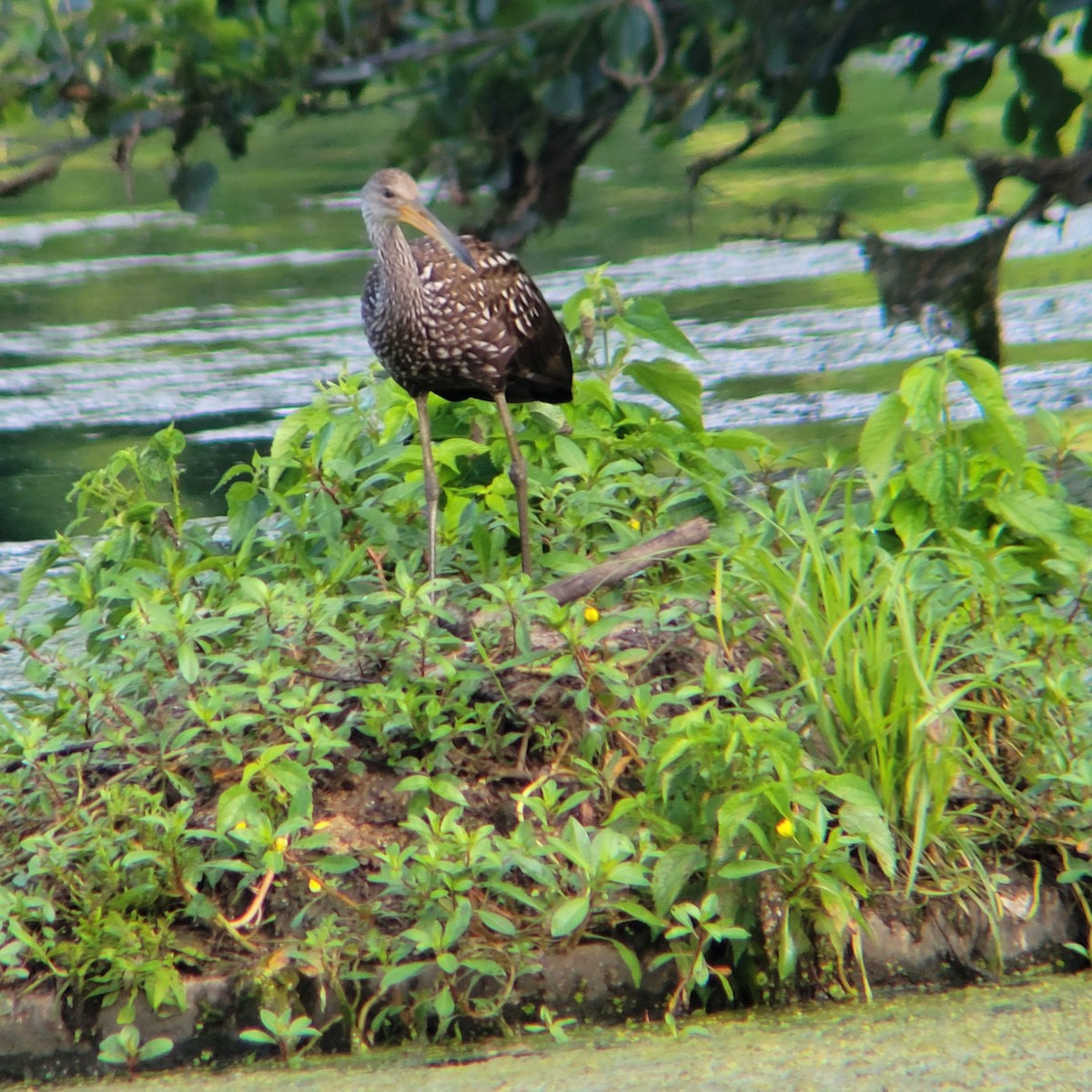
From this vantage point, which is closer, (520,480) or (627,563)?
(627,563)

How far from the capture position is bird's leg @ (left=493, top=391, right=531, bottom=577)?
415cm

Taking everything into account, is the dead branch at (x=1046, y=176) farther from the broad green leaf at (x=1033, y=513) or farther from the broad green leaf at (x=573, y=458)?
the broad green leaf at (x=573, y=458)

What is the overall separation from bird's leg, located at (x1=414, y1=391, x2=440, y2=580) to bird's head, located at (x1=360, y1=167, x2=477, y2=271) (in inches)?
17.0

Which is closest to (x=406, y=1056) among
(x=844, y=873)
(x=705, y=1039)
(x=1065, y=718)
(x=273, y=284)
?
(x=705, y=1039)

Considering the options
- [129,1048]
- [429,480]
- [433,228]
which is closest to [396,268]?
[433,228]

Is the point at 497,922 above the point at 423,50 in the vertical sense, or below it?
below

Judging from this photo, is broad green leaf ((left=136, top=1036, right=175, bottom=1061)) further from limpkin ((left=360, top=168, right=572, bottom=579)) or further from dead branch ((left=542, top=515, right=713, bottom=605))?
limpkin ((left=360, top=168, right=572, bottom=579))

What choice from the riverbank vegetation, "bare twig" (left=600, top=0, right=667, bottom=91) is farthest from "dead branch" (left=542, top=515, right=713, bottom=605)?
"bare twig" (left=600, top=0, right=667, bottom=91)

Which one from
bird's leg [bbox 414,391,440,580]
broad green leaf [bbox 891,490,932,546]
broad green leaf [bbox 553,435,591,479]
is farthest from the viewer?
broad green leaf [bbox 553,435,591,479]

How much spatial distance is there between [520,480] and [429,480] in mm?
235

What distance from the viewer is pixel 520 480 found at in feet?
14.0

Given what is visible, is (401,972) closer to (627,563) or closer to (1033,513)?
(627,563)

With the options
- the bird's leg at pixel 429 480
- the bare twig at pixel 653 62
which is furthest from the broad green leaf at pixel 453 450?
the bare twig at pixel 653 62

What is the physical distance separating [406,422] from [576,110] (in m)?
1.26
